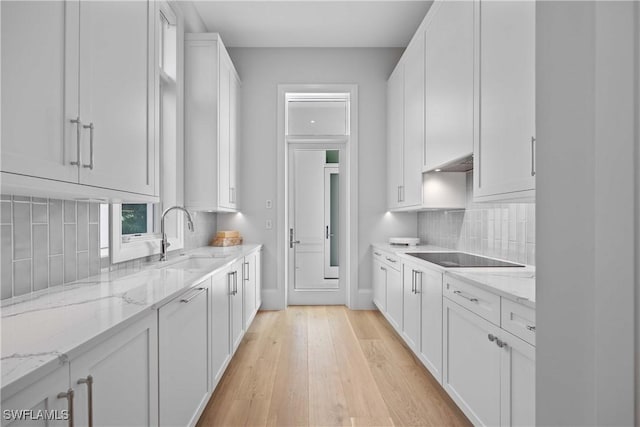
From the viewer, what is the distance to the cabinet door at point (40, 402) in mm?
702

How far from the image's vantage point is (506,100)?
1807mm

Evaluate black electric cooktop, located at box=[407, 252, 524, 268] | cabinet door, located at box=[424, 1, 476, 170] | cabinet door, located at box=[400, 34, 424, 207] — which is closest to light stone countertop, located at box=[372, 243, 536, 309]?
black electric cooktop, located at box=[407, 252, 524, 268]

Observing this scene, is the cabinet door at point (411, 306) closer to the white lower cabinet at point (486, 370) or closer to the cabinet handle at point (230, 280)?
the white lower cabinet at point (486, 370)

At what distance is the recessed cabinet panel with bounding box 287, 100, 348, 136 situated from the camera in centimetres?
472

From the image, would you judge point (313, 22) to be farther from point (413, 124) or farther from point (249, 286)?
point (249, 286)

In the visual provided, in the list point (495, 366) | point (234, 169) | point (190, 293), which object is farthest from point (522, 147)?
point (234, 169)

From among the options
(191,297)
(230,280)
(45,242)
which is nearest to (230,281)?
(230,280)

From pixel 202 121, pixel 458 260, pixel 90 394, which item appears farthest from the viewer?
pixel 202 121

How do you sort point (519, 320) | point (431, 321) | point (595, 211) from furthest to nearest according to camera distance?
point (431, 321), point (519, 320), point (595, 211)

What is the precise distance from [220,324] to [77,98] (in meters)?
1.52

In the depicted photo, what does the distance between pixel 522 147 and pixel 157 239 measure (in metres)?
2.46

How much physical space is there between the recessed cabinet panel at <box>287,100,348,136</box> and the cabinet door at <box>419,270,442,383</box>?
2.61 metres

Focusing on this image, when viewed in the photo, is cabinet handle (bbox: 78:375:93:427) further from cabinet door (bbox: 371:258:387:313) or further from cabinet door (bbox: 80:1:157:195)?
cabinet door (bbox: 371:258:387:313)

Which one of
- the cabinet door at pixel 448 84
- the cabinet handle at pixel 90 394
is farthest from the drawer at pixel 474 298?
the cabinet handle at pixel 90 394
